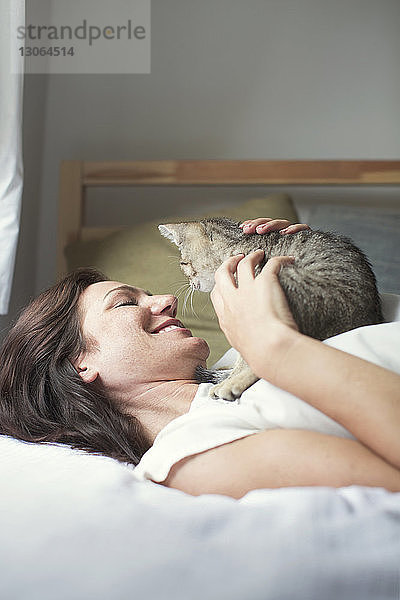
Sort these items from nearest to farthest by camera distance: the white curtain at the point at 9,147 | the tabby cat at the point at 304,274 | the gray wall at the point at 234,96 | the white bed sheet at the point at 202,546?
the white bed sheet at the point at 202,546 → the tabby cat at the point at 304,274 → the white curtain at the point at 9,147 → the gray wall at the point at 234,96

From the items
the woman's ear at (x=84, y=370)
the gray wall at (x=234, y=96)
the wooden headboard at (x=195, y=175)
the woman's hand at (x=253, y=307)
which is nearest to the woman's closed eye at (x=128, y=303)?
the woman's ear at (x=84, y=370)

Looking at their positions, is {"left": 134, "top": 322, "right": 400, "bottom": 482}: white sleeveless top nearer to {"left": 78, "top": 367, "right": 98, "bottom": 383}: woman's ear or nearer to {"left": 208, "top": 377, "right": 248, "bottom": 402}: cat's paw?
{"left": 208, "top": 377, "right": 248, "bottom": 402}: cat's paw

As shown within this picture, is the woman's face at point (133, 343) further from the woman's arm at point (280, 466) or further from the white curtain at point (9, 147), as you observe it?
the white curtain at point (9, 147)

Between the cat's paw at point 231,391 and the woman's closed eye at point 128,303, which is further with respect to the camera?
the woman's closed eye at point 128,303

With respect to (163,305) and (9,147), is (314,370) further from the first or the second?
(9,147)

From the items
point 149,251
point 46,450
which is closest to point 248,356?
point 46,450

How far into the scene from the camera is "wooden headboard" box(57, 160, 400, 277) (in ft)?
7.58

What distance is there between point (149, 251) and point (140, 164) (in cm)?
47

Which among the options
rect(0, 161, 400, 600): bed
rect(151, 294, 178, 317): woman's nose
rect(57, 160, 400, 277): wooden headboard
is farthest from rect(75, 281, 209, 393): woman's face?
rect(57, 160, 400, 277): wooden headboard

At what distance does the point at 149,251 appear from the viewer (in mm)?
2064

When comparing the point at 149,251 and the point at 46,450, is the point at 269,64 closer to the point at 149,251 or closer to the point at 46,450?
the point at 149,251

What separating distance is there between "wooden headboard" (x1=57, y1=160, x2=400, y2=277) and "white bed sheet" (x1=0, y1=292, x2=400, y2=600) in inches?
64.1

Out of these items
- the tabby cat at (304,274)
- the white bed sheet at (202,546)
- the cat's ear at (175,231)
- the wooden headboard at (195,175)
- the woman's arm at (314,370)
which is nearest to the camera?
the white bed sheet at (202,546)

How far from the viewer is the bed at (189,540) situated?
2.12 feet
